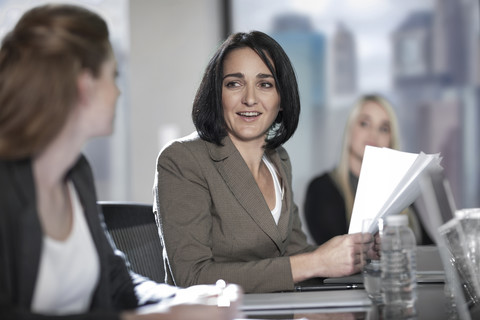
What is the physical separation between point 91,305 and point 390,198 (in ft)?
2.66

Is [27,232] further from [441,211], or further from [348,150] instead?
[348,150]

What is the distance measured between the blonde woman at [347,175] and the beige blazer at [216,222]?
63.0 inches

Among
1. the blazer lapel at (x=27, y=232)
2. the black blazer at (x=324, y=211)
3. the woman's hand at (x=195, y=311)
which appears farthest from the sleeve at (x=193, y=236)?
the black blazer at (x=324, y=211)

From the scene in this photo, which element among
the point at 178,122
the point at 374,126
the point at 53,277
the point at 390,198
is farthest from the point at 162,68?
the point at 53,277

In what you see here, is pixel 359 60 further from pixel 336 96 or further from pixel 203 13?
pixel 203 13

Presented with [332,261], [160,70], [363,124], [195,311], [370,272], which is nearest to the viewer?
[195,311]

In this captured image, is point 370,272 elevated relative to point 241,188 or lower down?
lower down

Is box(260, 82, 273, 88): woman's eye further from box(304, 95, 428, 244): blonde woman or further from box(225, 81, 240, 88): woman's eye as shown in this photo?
box(304, 95, 428, 244): blonde woman

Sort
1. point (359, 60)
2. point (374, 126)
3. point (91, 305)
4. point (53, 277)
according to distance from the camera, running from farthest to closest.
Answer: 1. point (359, 60)
2. point (374, 126)
3. point (91, 305)
4. point (53, 277)

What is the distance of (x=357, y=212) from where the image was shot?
1.90m

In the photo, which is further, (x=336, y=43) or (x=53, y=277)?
(x=336, y=43)

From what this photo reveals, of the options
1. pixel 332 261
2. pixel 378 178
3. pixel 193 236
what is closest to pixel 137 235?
pixel 193 236

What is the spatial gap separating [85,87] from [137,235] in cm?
86

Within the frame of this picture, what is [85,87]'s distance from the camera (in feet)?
4.39
